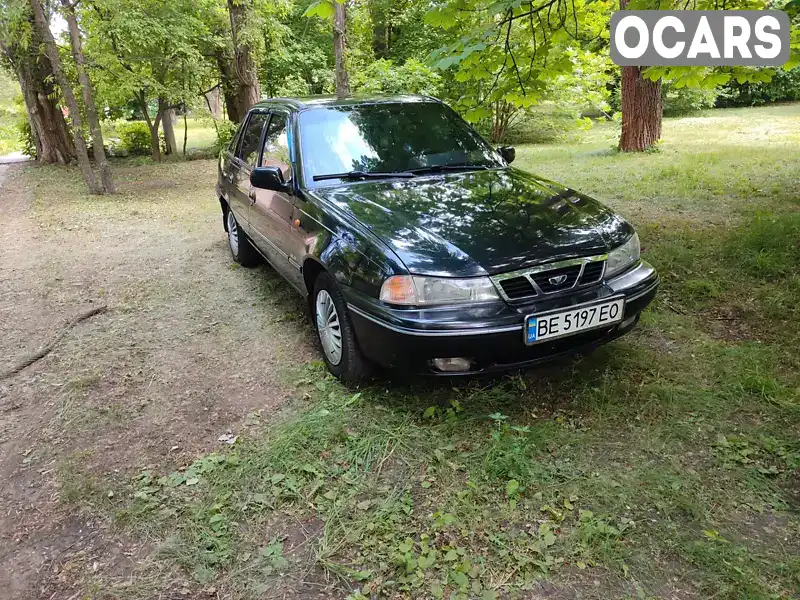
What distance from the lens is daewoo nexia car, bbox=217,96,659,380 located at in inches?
107

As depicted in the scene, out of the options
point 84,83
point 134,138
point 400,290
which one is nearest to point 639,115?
point 84,83

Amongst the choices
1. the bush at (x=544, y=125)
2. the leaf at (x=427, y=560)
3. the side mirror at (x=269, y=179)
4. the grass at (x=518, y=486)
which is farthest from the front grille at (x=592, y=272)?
the bush at (x=544, y=125)

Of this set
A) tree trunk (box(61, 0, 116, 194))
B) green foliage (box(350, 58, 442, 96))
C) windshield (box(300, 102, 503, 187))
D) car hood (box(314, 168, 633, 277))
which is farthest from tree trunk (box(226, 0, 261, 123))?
car hood (box(314, 168, 633, 277))

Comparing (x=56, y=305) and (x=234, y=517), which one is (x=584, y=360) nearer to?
(x=234, y=517)

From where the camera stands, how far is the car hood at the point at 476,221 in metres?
2.80

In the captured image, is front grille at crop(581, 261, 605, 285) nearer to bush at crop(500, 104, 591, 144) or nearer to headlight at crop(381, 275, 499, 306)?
headlight at crop(381, 275, 499, 306)

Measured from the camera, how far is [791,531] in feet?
7.31

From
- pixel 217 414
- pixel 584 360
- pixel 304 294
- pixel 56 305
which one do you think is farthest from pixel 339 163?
pixel 56 305

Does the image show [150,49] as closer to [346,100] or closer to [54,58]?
[54,58]

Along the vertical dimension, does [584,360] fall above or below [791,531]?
above

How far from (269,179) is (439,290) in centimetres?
169

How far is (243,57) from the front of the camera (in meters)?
13.3

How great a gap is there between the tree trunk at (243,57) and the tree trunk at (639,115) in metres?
8.20

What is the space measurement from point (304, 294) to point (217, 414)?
971mm
